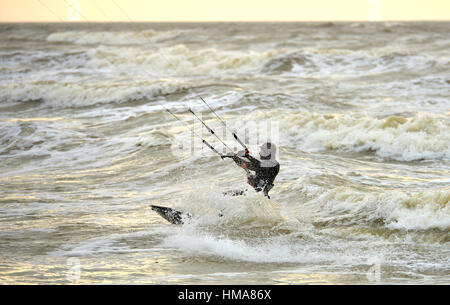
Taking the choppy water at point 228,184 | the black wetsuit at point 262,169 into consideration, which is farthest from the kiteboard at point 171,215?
the black wetsuit at point 262,169

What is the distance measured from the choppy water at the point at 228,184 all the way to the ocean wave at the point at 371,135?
Result: 0.17ft

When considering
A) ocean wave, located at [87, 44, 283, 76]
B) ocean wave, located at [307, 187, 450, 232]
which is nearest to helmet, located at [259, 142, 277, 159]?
ocean wave, located at [307, 187, 450, 232]

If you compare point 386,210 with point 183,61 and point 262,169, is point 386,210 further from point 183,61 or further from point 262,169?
point 183,61

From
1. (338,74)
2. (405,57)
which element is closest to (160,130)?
(338,74)

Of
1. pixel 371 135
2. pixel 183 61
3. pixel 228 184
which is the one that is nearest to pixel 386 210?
pixel 228 184

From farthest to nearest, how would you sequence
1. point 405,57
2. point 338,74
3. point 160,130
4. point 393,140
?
point 405,57, point 338,74, point 160,130, point 393,140

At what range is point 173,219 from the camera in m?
9.32

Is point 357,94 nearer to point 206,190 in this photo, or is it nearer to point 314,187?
point 314,187

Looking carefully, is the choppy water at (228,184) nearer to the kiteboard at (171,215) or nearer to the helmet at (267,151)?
the kiteboard at (171,215)

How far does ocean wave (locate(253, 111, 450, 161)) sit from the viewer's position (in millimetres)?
15492

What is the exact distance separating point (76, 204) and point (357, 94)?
52.3 feet

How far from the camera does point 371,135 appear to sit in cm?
1659

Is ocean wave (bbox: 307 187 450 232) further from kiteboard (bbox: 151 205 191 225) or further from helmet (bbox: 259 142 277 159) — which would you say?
kiteboard (bbox: 151 205 191 225)

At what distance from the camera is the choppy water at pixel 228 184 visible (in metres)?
7.71
